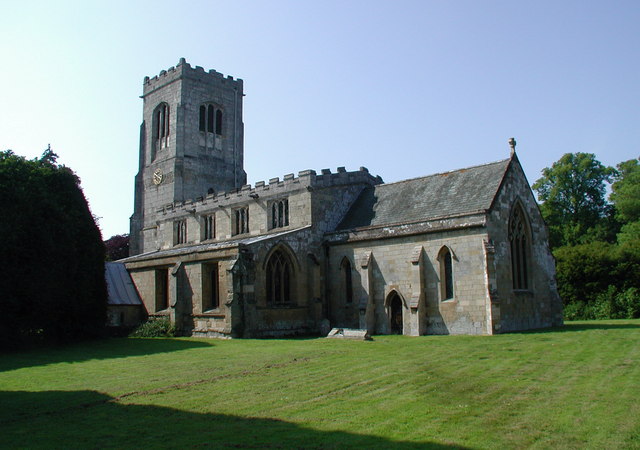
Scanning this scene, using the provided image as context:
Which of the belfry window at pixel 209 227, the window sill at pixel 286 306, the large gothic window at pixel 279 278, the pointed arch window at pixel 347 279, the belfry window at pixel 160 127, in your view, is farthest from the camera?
the belfry window at pixel 160 127

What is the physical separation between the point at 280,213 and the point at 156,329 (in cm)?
981

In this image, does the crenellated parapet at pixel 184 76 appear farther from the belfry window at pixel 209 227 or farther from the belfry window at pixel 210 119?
the belfry window at pixel 209 227

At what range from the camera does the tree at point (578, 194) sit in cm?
5459

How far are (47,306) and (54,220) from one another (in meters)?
3.85

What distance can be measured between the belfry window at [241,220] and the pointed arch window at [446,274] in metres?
14.1

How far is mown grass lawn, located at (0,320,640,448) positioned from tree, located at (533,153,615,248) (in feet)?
124

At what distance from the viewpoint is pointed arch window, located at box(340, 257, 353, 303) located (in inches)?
1197

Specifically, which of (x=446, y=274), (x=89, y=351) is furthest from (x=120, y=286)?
(x=446, y=274)

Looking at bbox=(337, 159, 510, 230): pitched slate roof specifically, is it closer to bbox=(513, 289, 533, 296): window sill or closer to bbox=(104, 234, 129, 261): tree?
bbox=(513, 289, 533, 296): window sill

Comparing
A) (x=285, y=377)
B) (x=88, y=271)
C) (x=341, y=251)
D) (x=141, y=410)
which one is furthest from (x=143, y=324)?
(x=141, y=410)

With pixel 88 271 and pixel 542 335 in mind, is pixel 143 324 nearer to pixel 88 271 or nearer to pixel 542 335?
pixel 88 271

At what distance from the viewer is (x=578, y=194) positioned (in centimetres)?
5494

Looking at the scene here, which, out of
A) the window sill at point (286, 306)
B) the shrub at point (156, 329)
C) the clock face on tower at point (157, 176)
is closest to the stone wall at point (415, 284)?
the window sill at point (286, 306)

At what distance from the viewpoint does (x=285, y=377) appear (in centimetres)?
1409
